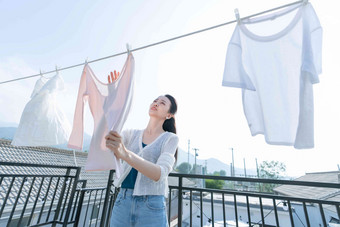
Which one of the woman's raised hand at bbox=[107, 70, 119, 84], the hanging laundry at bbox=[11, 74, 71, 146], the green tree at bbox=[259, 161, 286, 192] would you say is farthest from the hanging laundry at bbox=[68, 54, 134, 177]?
the green tree at bbox=[259, 161, 286, 192]

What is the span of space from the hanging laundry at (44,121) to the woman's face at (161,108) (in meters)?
1.58

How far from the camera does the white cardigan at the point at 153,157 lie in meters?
0.96

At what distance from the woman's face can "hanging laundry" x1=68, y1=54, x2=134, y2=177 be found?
289 mm

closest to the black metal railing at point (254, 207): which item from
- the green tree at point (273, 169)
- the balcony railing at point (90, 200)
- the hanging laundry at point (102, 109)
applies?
the balcony railing at point (90, 200)

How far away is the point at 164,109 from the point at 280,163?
34886mm

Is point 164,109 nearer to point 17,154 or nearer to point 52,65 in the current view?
point 52,65

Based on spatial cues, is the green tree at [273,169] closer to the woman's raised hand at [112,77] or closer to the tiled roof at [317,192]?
the tiled roof at [317,192]

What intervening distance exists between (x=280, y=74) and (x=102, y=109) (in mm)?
1626

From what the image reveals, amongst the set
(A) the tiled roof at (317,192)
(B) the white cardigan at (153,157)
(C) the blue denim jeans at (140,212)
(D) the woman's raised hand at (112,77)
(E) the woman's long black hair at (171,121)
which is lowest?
(A) the tiled roof at (317,192)

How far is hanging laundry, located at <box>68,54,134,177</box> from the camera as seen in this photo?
138 cm

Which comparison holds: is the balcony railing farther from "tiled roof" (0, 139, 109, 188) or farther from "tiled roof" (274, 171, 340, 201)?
"tiled roof" (0, 139, 109, 188)

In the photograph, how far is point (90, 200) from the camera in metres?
5.57

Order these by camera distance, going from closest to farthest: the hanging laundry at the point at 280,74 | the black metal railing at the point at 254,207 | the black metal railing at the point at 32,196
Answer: the hanging laundry at the point at 280,74 → the black metal railing at the point at 254,207 → the black metal railing at the point at 32,196

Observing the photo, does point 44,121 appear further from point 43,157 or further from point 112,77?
point 43,157
